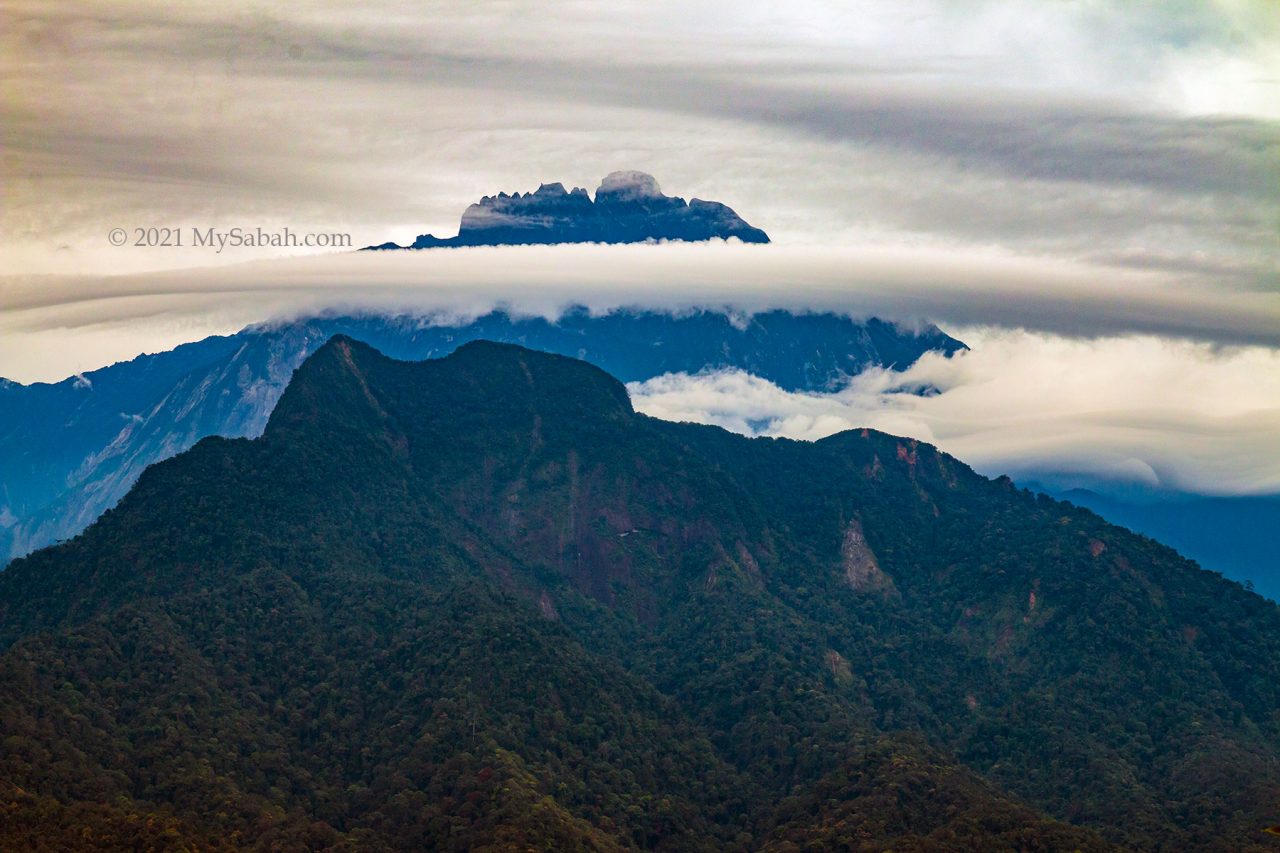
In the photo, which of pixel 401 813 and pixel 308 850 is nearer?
pixel 308 850

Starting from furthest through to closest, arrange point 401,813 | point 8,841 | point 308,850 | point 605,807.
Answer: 1. point 605,807
2. point 401,813
3. point 308,850
4. point 8,841

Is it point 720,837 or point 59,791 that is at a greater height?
point 59,791

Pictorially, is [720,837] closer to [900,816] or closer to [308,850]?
[900,816]

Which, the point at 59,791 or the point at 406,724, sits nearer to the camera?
the point at 59,791

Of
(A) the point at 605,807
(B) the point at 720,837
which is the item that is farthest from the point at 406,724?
(B) the point at 720,837

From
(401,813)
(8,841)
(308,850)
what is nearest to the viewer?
(8,841)

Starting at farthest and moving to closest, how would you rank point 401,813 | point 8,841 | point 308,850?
point 401,813 → point 308,850 → point 8,841

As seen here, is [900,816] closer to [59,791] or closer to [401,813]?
[401,813]

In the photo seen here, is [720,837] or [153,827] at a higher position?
[153,827]

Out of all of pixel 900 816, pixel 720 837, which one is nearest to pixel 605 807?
pixel 720 837
